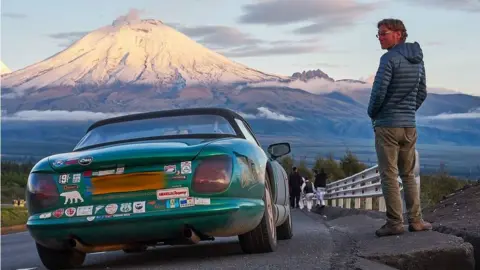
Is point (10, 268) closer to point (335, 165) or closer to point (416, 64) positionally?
point (416, 64)

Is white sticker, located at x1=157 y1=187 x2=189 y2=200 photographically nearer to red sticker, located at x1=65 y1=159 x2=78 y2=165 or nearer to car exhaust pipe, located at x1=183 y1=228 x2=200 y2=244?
car exhaust pipe, located at x1=183 y1=228 x2=200 y2=244

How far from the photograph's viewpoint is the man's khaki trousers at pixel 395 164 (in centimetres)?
707

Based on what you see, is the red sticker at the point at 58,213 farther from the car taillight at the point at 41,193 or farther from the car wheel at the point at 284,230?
the car wheel at the point at 284,230

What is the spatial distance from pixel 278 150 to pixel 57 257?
8.65ft

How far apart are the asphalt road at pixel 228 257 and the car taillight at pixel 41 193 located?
709 millimetres

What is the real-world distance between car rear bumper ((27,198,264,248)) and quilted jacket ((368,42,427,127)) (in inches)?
67.7

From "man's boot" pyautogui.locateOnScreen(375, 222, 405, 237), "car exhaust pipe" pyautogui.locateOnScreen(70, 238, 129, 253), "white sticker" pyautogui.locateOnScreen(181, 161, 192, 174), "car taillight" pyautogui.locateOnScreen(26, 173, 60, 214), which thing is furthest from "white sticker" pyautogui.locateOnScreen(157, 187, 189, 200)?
"man's boot" pyautogui.locateOnScreen(375, 222, 405, 237)

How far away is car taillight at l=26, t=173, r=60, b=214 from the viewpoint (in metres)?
5.95

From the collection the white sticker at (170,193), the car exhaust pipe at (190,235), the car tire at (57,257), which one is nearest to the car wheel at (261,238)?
the car exhaust pipe at (190,235)

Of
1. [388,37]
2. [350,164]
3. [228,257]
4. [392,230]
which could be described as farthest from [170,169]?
[350,164]

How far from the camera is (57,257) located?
633 centimetres

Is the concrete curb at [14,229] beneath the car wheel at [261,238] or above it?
beneath

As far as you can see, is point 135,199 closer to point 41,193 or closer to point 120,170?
point 120,170

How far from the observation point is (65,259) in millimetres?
6352
